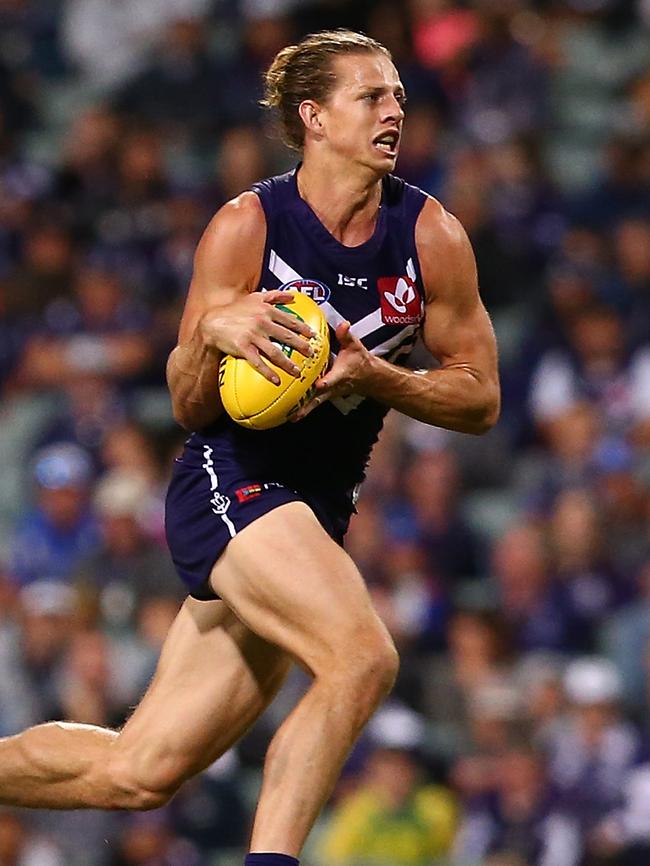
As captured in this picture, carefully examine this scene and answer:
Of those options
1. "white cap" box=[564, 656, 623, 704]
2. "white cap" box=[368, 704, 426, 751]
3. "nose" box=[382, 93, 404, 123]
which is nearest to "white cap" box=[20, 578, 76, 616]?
"white cap" box=[368, 704, 426, 751]

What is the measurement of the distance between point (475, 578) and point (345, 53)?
5.18m

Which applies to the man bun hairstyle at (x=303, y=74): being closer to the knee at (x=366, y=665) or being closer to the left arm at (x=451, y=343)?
the left arm at (x=451, y=343)

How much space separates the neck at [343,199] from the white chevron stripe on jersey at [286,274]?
173 mm

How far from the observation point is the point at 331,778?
5105 mm

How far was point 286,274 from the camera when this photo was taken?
18.0 feet

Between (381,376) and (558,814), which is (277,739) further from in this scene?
(558,814)

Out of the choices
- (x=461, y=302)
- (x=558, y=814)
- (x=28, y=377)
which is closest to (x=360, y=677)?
(x=461, y=302)

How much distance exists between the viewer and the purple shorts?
538 centimetres

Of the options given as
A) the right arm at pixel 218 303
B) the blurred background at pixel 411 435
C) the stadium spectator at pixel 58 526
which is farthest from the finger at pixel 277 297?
the stadium spectator at pixel 58 526

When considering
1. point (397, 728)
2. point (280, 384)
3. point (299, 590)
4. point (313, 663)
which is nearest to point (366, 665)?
point (313, 663)

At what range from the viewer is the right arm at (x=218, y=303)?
17.1ft

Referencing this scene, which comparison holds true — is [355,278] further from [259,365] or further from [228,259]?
[259,365]

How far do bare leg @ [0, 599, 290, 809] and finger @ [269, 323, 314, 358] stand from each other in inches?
37.5

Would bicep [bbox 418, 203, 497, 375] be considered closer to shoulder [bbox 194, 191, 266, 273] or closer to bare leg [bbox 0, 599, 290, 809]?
shoulder [bbox 194, 191, 266, 273]
